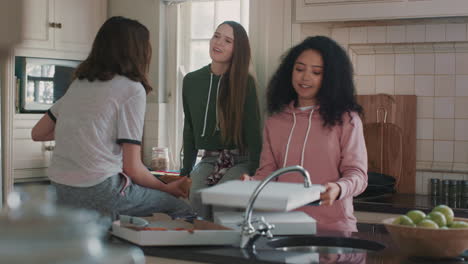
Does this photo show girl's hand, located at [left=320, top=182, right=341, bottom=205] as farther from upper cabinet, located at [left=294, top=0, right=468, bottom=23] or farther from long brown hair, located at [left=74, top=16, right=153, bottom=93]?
upper cabinet, located at [left=294, top=0, right=468, bottom=23]

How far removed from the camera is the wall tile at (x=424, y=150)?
3.29 metres

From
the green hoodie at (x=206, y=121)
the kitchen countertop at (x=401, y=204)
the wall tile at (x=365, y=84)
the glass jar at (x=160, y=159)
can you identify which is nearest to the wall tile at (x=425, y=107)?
the wall tile at (x=365, y=84)

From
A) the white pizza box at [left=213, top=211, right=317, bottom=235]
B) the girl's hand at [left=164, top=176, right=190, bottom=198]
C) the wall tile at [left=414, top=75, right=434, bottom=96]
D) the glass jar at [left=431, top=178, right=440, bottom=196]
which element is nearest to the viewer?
the white pizza box at [left=213, top=211, right=317, bottom=235]

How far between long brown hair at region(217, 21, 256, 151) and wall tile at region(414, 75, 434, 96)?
99 cm

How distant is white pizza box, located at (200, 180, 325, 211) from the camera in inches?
48.4

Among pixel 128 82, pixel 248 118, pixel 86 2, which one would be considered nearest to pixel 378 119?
pixel 248 118

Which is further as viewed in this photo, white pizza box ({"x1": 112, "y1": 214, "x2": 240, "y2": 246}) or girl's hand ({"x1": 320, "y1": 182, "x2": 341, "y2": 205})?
girl's hand ({"x1": 320, "y1": 182, "x2": 341, "y2": 205})

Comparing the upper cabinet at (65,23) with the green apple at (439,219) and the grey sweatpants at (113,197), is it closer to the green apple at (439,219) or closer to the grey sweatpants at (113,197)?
the grey sweatpants at (113,197)

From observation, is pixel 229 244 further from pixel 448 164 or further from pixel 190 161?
pixel 448 164

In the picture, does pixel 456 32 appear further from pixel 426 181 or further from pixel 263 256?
pixel 263 256

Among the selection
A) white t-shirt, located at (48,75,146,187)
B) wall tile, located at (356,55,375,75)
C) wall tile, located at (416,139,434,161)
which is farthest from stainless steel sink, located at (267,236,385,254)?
wall tile, located at (356,55,375,75)

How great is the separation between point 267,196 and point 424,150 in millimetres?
2241

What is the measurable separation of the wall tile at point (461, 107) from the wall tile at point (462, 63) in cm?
14

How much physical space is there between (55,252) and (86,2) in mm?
3860
